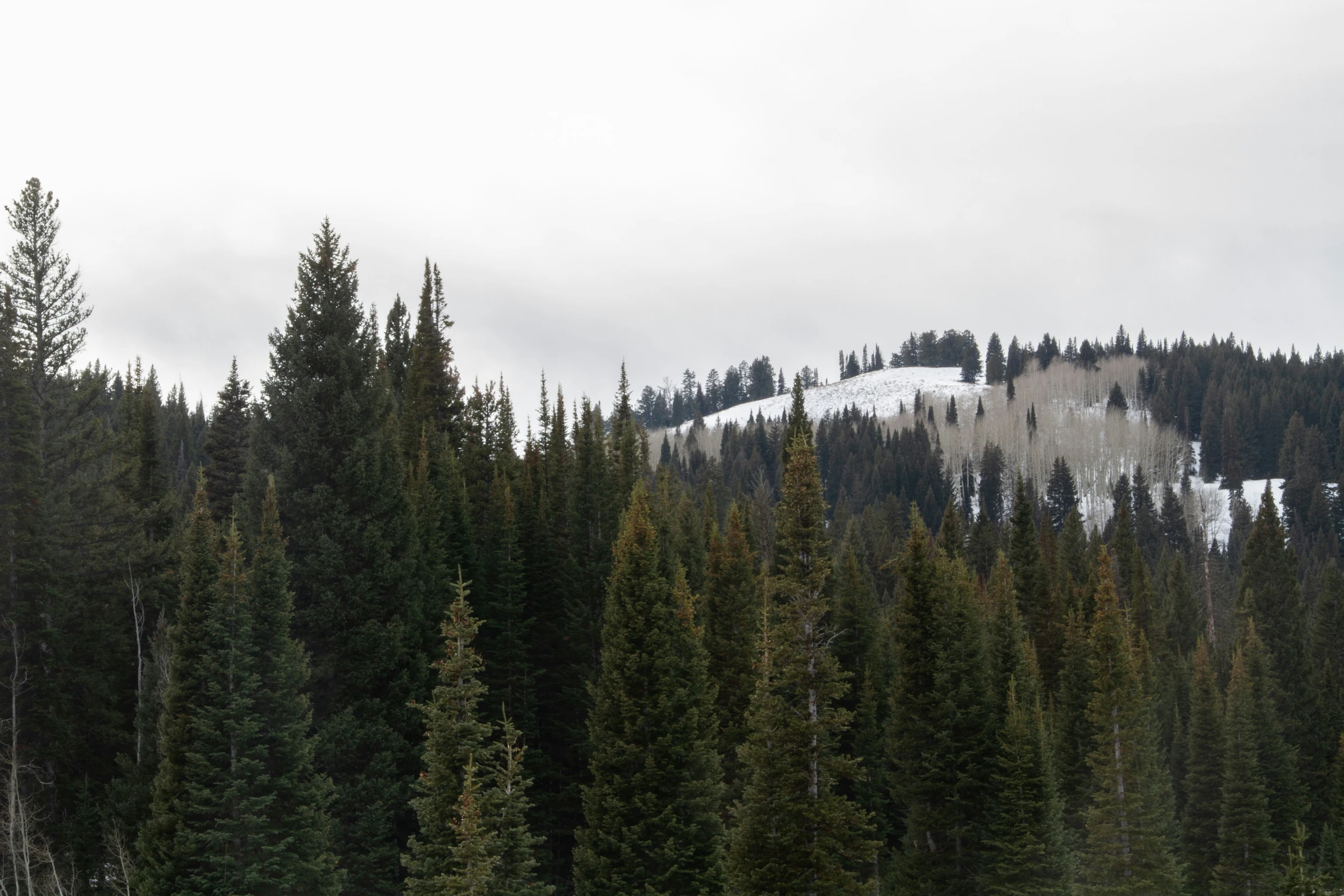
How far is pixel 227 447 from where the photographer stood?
47.9 meters

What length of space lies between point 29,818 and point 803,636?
2391 centimetres

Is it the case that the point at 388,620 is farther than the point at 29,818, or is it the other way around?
the point at 388,620

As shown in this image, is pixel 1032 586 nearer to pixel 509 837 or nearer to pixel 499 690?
pixel 499 690

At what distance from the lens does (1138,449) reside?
7249 inches

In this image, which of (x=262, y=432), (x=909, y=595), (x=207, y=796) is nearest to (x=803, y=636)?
(x=909, y=595)

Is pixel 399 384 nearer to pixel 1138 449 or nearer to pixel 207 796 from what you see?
pixel 207 796

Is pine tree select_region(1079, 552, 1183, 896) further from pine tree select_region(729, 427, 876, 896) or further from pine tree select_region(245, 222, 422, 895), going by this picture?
pine tree select_region(245, 222, 422, 895)

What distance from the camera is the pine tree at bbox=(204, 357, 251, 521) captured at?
4653cm

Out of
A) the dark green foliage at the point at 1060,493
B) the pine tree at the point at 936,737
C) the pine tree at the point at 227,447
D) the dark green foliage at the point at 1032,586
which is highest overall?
the dark green foliage at the point at 1060,493

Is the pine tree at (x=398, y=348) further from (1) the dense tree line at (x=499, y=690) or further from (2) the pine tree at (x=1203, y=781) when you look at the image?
(2) the pine tree at (x=1203, y=781)

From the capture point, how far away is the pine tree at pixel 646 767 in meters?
28.4

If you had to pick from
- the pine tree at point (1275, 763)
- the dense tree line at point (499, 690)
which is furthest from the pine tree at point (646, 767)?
the pine tree at point (1275, 763)

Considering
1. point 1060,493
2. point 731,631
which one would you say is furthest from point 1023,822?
point 1060,493

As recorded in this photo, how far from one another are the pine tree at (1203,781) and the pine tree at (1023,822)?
20.5 metres
